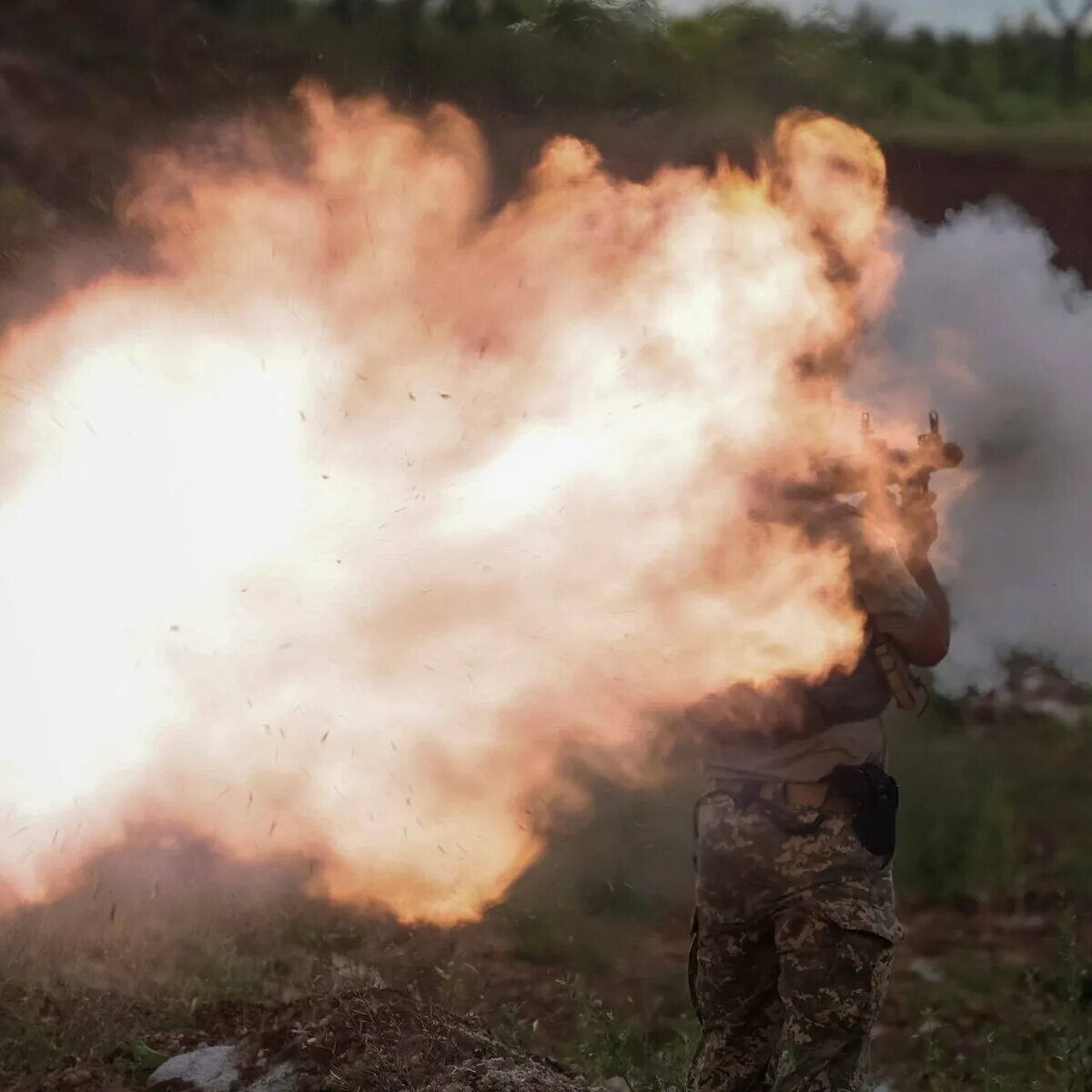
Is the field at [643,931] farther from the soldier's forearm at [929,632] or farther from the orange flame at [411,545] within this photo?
the soldier's forearm at [929,632]

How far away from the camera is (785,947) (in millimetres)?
3277

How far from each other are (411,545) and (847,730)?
160 centimetres

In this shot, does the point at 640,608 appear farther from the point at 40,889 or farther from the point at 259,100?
the point at 259,100

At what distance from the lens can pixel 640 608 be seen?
4047 mm

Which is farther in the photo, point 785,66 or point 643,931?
point 785,66

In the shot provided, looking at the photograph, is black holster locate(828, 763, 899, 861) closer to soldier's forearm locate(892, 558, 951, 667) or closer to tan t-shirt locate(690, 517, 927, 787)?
tan t-shirt locate(690, 517, 927, 787)

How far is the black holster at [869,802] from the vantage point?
3.33 meters

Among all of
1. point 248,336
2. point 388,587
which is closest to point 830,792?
point 388,587

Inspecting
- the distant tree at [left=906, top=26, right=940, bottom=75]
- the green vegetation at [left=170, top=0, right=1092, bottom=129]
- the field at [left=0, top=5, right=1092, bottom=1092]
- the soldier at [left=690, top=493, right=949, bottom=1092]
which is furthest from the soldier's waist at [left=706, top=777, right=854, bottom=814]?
the distant tree at [left=906, top=26, right=940, bottom=75]

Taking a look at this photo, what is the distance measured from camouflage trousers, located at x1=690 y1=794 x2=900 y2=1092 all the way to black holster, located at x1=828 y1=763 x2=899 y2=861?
0.10 ft

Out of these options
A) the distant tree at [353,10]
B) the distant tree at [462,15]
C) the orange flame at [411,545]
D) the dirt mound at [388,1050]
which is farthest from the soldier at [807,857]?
the distant tree at [353,10]

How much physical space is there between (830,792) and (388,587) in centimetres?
163

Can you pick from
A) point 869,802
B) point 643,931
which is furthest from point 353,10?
point 869,802

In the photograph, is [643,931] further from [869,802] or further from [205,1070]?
[869,802]
